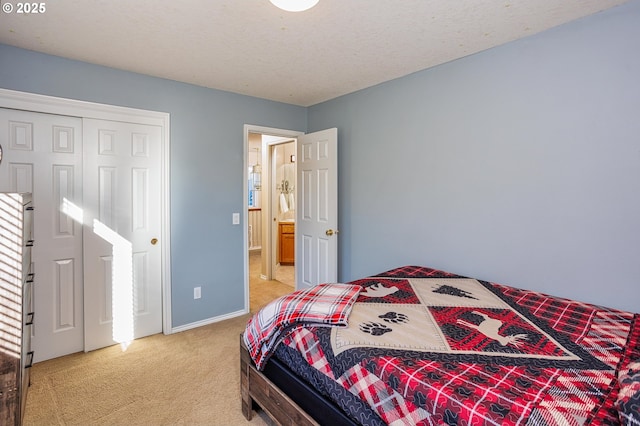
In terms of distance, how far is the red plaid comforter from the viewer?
162cm

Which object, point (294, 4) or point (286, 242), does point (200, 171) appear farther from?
point (286, 242)

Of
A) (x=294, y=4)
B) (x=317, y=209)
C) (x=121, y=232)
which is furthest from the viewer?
(x=317, y=209)

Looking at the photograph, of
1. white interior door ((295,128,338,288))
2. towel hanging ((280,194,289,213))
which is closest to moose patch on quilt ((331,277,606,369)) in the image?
white interior door ((295,128,338,288))

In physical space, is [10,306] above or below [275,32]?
below

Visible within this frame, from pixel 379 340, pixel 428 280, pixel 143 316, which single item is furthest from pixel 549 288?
pixel 143 316

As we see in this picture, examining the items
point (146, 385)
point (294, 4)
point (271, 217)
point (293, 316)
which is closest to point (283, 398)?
point (293, 316)

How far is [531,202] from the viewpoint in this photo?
218 cm

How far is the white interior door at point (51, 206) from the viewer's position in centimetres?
239

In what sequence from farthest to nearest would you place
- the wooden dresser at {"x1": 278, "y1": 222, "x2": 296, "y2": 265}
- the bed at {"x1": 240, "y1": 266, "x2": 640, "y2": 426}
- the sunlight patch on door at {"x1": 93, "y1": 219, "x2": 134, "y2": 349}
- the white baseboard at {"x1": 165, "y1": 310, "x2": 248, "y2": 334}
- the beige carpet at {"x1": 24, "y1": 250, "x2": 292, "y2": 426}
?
the wooden dresser at {"x1": 278, "y1": 222, "x2": 296, "y2": 265} < the white baseboard at {"x1": 165, "y1": 310, "x2": 248, "y2": 334} < the sunlight patch on door at {"x1": 93, "y1": 219, "x2": 134, "y2": 349} < the beige carpet at {"x1": 24, "y1": 250, "x2": 292, "y2": 426} < the bed at {"x1": 240, "y1": 266, "x2": 640, "y2": 426}

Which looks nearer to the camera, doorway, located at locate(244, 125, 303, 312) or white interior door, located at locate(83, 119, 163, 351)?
white interior door, located at locate(83, 119, 163, 351)

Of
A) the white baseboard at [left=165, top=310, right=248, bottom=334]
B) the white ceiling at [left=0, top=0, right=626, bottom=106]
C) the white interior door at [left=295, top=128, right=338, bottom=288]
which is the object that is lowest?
the white baseboard at [left=165, top=310, right=248, bottom=334]

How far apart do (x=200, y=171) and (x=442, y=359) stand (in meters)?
2.77

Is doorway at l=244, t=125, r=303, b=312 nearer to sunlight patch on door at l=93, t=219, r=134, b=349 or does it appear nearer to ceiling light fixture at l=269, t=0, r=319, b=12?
sunlight patch on door at l=93, t=219, r=134, b=349

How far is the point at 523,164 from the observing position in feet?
7.25
